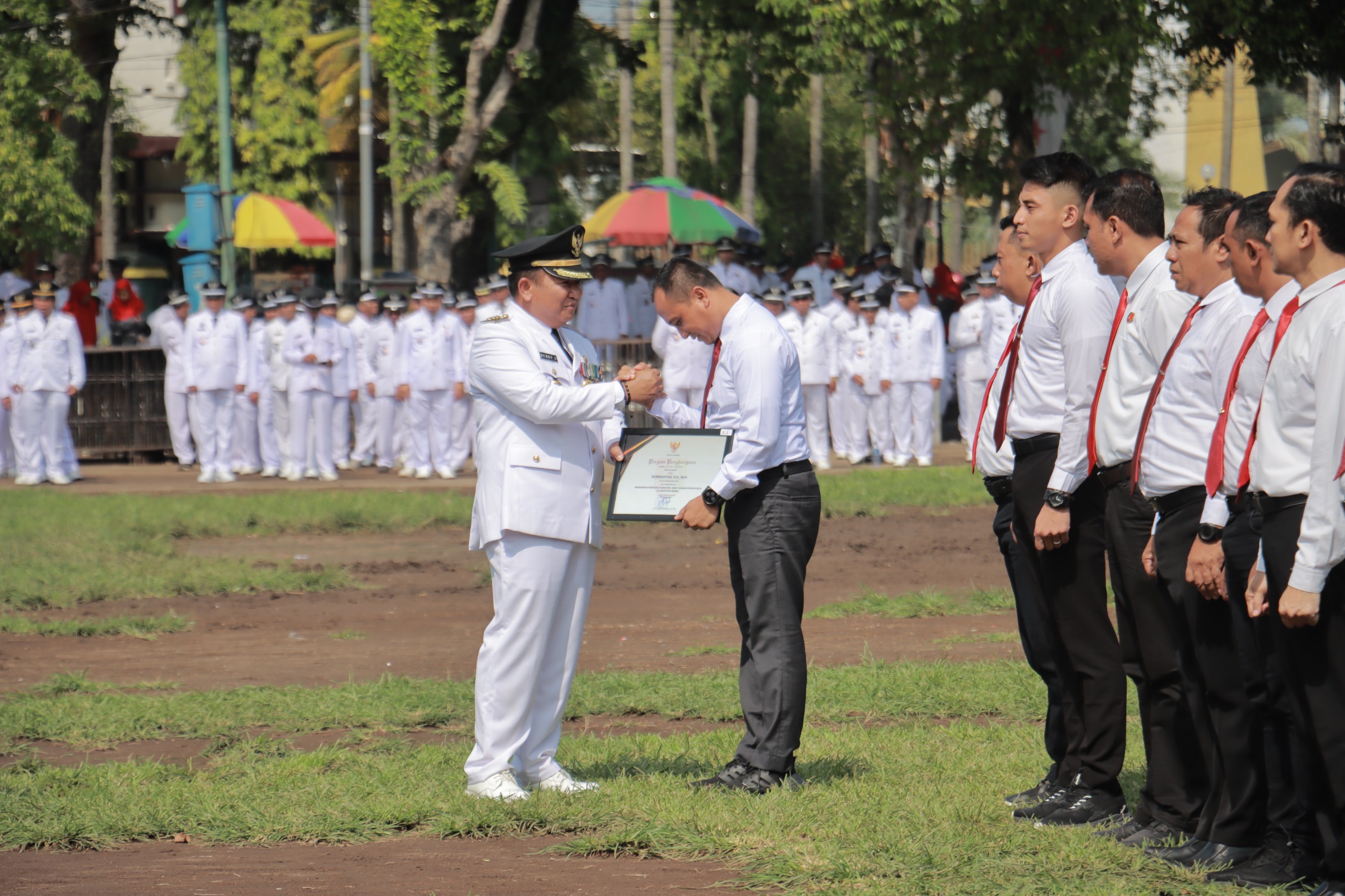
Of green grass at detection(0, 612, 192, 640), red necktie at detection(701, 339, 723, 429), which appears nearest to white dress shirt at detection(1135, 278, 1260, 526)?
red necktie at detection(701, 339, 723, 429)

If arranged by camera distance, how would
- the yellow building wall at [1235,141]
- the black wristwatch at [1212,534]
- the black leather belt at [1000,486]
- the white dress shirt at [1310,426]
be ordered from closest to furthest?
the white dress shirt at [1310,426]
the black wristwatch at [1212,534]
the black leather belt at [1000,486]
the yellow building wall at [1235,141]

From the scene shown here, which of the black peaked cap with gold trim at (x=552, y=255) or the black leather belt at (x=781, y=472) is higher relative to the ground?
the black peaked cap with gold trim at (x=552, y=255)

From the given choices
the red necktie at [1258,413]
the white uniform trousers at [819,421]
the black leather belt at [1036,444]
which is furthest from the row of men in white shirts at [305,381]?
the red necktie at [1258,413]

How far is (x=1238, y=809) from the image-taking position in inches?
195

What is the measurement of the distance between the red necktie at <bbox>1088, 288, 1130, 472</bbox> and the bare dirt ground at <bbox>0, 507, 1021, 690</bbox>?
11.8 ft

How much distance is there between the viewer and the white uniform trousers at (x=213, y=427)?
19000 mm

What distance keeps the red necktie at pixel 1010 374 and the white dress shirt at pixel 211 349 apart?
14.8m

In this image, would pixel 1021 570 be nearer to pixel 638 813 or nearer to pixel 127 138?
pixel 638 813

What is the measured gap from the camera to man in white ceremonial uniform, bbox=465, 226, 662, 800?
600 cm

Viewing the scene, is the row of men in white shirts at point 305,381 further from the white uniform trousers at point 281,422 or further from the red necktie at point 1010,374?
the red necktie at point 1010,374

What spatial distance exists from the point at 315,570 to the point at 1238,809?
861cm

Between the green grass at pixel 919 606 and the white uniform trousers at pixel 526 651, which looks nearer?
the white uniform trousers at pixel 526 651

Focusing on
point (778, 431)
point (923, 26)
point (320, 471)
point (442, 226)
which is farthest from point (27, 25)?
point (778, 431)

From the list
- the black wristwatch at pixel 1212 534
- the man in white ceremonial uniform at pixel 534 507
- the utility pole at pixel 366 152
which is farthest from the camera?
the utility pole at pixel 366 152
